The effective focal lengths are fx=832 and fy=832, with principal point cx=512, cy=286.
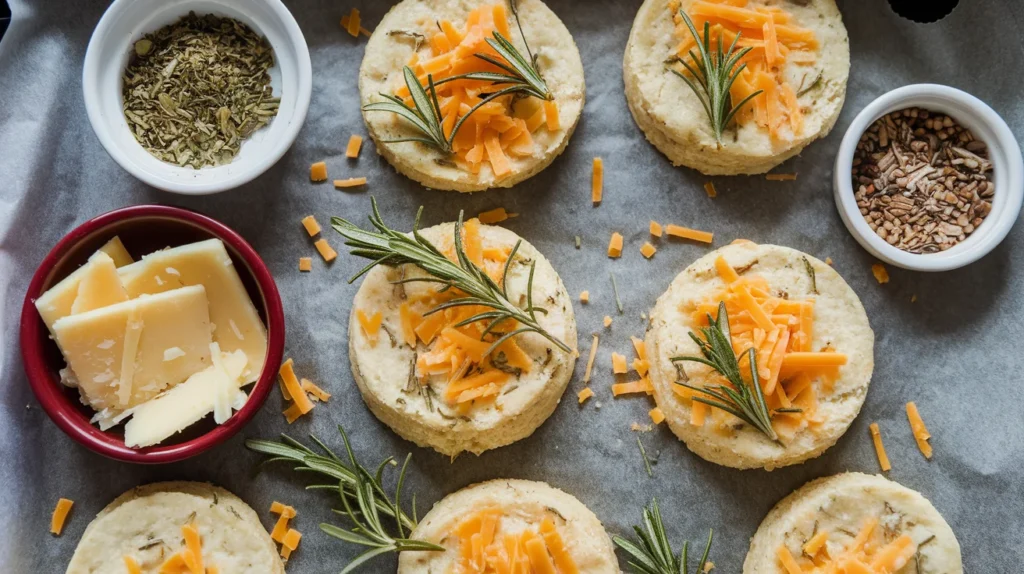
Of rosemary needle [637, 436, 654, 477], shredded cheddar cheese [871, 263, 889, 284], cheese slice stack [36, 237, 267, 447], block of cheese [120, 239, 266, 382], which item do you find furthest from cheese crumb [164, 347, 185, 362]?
shredded cheddar cheese [871, 263, 889, 284]

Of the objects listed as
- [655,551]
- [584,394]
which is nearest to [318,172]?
[584,394]

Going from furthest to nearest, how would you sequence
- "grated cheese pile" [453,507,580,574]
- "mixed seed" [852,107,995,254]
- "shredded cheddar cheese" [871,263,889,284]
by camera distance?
"shredded cheddar cheese" [871,263,889,284]
"mixed seed" [852,107,995,254]
"grated cheese pile" [453,507,580,574]

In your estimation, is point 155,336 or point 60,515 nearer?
point 155,336

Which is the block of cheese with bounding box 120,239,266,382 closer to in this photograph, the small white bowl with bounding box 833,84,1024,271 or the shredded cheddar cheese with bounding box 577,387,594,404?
the shredded cheddar cheese with bounding box 577,387,594,404

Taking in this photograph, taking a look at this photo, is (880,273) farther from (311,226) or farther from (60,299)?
(60,299)

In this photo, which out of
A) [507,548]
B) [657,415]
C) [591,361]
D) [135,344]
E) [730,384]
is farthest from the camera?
[591,361]

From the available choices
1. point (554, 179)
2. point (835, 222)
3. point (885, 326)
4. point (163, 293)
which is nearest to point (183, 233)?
point (163, 293)

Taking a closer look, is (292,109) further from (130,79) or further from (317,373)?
(317,373)
